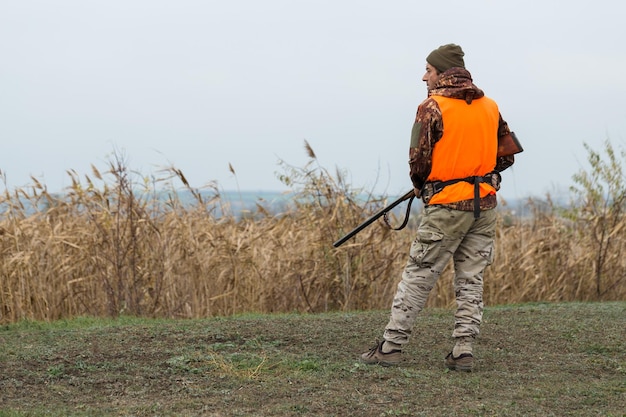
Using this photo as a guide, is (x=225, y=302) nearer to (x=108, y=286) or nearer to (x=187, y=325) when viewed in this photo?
(x=108, y=286)

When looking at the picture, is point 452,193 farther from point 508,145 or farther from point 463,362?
point 463,362

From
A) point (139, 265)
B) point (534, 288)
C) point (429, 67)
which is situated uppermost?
point (429, 67)

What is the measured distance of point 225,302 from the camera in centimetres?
952

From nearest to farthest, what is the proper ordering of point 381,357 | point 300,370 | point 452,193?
point 452,193 < point 300,370 < point 381,357

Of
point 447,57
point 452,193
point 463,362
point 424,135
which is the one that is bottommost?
point 463,362

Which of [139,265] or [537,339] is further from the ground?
[139,265]

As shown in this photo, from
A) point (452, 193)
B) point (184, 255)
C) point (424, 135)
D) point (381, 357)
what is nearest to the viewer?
point (424, 135)

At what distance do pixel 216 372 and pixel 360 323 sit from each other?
2162 mm

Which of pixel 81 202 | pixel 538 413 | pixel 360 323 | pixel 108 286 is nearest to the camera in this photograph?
pixel 538 413

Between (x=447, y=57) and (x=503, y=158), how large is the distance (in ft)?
2.67

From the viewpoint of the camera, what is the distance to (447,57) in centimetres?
584

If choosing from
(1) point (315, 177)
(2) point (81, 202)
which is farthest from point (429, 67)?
(2) point (81, 202)

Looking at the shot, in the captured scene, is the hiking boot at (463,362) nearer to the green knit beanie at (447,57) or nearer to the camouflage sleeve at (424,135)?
the camouflage sleeve at (424,135)

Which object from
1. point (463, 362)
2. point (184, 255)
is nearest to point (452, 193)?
point (463, 362)
